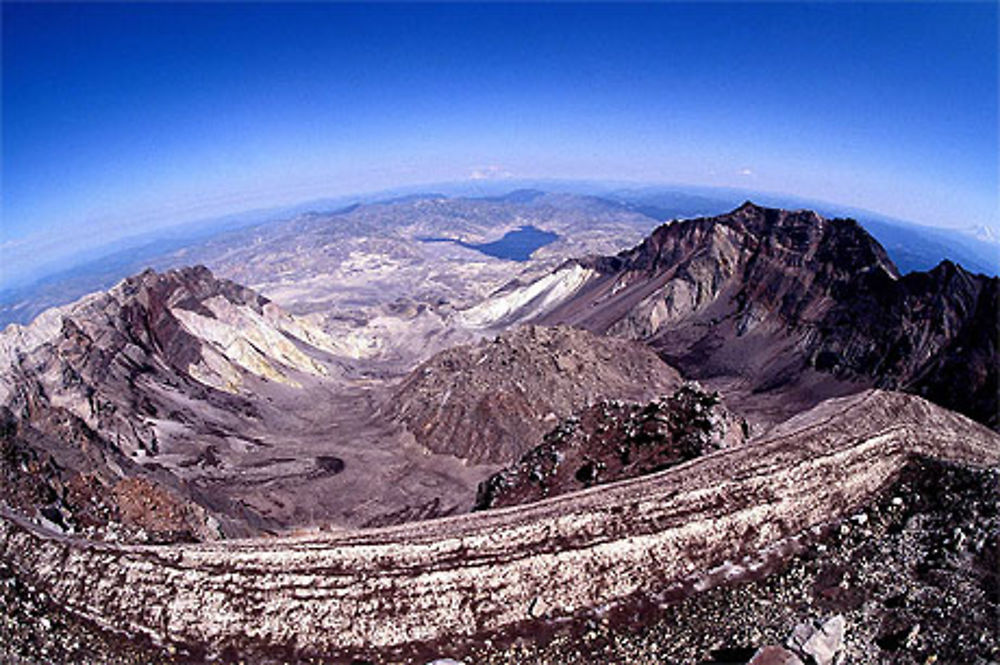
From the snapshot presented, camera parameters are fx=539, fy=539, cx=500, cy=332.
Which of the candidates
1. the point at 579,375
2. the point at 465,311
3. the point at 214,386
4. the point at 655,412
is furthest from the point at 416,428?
the point at 465,311

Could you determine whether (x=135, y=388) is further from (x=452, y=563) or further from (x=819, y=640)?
(x=819, y=640)

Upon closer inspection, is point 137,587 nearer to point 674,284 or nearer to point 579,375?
point 579,375

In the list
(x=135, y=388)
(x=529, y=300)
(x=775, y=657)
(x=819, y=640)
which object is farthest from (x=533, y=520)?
(x=529, y=300)

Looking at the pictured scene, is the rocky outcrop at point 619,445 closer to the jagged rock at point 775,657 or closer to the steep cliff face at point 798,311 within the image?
the jagged rock at point 775,657

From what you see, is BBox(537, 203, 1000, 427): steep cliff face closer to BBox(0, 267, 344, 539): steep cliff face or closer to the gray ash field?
the gray ash field

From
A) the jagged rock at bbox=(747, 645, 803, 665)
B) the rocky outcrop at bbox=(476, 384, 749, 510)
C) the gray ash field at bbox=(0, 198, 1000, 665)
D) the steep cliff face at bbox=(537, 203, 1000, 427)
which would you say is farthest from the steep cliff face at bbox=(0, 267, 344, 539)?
the steep cliff face at bbox=(537, 203, 1000, 427)

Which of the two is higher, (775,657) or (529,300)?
(775,657)

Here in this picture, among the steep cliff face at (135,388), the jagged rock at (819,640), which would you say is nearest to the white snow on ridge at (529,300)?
the steep cliff face at (135,388)
